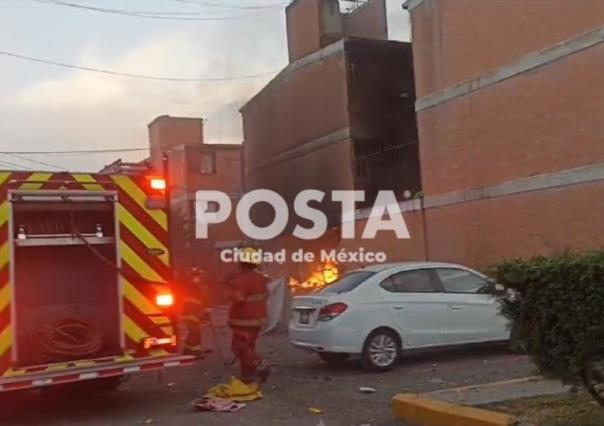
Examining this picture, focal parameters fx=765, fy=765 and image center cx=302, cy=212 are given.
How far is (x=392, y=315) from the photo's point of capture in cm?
1080

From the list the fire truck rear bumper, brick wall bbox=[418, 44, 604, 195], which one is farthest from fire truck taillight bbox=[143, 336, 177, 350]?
brick wall bbox=[418, 44, 604, 195]

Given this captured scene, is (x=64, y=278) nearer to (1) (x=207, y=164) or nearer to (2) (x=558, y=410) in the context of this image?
(2) (x=558, y=410)

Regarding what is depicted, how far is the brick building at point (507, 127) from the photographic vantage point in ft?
47.8

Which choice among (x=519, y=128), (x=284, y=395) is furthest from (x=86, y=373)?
(x=519, y=128)

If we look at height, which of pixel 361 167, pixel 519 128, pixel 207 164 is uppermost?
pixel 207 164

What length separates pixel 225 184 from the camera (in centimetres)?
4084

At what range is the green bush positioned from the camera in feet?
18.3

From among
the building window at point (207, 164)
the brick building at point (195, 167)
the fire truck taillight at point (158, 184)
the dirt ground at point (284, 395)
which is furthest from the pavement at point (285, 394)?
the building window at point (207, 164)

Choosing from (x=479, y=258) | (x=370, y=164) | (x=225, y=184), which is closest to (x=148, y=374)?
(x=479, y=258)

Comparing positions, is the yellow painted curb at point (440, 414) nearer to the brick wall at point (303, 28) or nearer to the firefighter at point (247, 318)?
the firefighter at point (247, 318)

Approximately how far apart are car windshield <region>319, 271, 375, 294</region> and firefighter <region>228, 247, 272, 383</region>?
1613 millimetres

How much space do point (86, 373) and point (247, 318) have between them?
2318 millimetres

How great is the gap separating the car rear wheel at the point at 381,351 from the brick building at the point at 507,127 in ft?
15.8

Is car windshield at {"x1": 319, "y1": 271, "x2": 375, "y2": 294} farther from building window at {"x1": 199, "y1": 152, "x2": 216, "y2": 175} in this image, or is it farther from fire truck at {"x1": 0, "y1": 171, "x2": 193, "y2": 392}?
building window at {"x1": 199, "y1": 152, "x2": 216, "y2": 175}
